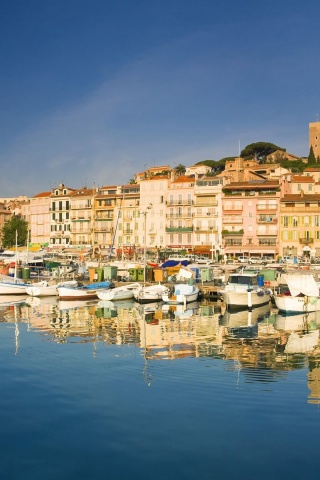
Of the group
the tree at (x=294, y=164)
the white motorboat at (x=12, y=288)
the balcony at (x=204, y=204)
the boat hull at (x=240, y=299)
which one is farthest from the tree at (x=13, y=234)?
the boat hull at (x=240, y=299)

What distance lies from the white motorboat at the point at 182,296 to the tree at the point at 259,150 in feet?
326

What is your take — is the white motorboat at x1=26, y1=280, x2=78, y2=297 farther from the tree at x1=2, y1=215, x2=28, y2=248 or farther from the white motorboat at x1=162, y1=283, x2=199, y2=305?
the tree at x1=2, y1=215, x2=28, y2=248

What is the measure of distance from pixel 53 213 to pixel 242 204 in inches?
1409

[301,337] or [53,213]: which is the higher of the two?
[53,213]

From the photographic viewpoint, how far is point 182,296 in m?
41.1

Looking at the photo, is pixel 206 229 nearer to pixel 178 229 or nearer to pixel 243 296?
pixel 178 229

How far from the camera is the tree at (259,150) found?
138m

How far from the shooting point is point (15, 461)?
12.3 meters

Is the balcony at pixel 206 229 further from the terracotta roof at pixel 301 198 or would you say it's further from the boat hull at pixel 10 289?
the boat hull at pixel 10 289

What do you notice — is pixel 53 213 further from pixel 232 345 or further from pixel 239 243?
pixel 232 345

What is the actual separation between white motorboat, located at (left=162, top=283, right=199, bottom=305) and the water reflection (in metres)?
0.58

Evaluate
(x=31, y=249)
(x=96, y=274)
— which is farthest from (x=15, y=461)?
(x=31, y=249)

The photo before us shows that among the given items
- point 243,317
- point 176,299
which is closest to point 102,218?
point 176,299

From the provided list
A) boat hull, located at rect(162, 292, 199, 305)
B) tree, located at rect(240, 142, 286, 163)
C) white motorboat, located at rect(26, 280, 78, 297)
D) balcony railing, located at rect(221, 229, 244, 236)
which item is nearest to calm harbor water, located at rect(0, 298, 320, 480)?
boat hull, located at rect(162, 292, 199, 305)
